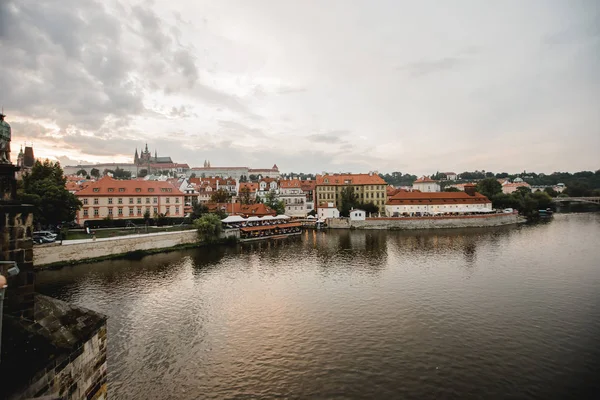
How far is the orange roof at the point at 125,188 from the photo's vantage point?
4325 cm

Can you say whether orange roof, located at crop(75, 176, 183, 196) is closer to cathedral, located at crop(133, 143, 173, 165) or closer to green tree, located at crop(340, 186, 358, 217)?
green tree, located at crop(340, 186, 358, 217)

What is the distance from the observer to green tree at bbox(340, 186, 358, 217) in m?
64.8

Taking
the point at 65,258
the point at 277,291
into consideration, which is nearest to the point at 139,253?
the point at 65,258

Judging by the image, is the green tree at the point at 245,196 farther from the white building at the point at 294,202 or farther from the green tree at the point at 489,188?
the green tree at the point at 489,188

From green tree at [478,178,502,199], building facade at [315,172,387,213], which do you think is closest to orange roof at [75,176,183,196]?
building facade at [315,172,387,213]

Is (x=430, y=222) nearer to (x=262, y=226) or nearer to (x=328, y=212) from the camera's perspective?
(x=328, y=212)

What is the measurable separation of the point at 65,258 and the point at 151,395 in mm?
23301

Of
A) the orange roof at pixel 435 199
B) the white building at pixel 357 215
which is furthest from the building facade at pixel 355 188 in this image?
the white building at pixel 357 215

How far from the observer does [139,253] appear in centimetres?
3275

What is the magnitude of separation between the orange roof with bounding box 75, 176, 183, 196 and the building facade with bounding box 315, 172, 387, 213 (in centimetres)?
3257

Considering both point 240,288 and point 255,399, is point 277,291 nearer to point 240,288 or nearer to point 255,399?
point 240,288

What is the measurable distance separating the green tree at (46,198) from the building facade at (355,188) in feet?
153

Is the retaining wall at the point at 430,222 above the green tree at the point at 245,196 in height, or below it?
below

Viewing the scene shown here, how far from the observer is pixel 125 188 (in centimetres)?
4591
